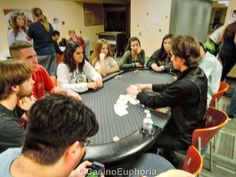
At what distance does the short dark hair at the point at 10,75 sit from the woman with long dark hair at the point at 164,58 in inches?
73.3

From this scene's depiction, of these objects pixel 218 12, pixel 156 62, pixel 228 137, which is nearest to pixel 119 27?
pixel 156 62

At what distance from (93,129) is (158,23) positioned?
449 centimetres

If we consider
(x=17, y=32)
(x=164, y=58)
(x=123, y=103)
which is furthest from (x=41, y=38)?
(x=123, y=103)

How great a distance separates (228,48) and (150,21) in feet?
6.85

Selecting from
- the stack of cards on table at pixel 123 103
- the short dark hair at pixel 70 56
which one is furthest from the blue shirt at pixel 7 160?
the short dark hair at pixel 70 56

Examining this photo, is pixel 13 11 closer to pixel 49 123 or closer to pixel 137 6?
pixel 137 6

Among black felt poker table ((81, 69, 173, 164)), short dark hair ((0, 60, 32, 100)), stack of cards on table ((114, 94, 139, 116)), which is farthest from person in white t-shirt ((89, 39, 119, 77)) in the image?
short dark hair ((0, 60, 32, 100))

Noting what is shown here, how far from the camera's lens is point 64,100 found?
67 centimetres

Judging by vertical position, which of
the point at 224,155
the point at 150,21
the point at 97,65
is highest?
the point at 150,21

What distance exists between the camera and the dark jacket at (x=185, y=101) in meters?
1.40

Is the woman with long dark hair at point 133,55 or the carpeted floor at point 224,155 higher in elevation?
the woman with long dark hair at point 133,55

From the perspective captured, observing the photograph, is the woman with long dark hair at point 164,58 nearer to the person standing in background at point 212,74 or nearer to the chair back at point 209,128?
the person standing in background at point 212,74

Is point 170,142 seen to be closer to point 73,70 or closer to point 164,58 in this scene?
point 73,70

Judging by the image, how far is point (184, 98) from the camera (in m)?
1.42
